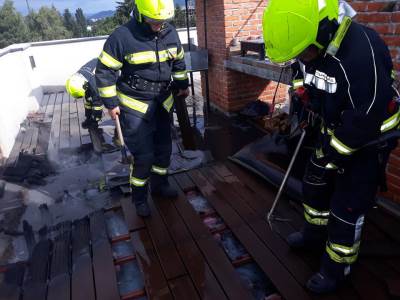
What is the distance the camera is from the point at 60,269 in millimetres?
2762

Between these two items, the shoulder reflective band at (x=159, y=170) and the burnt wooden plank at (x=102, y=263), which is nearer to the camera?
the burnt wooden plank at (x=102, y=263)

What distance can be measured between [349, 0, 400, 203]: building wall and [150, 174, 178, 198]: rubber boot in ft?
7.04

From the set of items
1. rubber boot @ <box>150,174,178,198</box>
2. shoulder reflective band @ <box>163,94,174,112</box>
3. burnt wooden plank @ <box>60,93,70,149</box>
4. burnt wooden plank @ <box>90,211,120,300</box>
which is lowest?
burnt wooden plank @ <box>60,93,70,149</box>

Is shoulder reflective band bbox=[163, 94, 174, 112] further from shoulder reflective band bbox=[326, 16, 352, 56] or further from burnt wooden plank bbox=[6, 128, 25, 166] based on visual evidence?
burnt wooden plank bbox=[6, 128, 25, 166]

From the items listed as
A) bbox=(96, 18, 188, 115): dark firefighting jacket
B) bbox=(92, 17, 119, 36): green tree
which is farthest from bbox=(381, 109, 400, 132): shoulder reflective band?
bbox=(92, 17, 119, 36): green tree

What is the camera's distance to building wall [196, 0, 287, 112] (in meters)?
5.40

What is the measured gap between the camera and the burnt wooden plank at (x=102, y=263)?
8.15ft

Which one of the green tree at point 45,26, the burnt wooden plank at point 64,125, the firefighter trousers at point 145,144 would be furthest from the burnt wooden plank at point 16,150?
the green tree at point 45,26

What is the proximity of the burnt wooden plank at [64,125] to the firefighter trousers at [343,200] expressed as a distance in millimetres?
4797

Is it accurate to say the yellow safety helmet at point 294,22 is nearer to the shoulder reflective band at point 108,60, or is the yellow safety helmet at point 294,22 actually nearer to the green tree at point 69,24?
the shoulder reflective band at point 108,60

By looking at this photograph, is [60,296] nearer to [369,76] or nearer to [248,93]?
[369,76]

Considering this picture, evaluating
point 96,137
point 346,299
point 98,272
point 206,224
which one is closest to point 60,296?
point 98,272

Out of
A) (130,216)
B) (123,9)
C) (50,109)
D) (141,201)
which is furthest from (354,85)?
(123,9)

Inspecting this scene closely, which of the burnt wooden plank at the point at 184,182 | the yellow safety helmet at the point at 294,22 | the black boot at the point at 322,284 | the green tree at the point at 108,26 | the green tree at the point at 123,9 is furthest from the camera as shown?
the green tree at the point at 108,26
